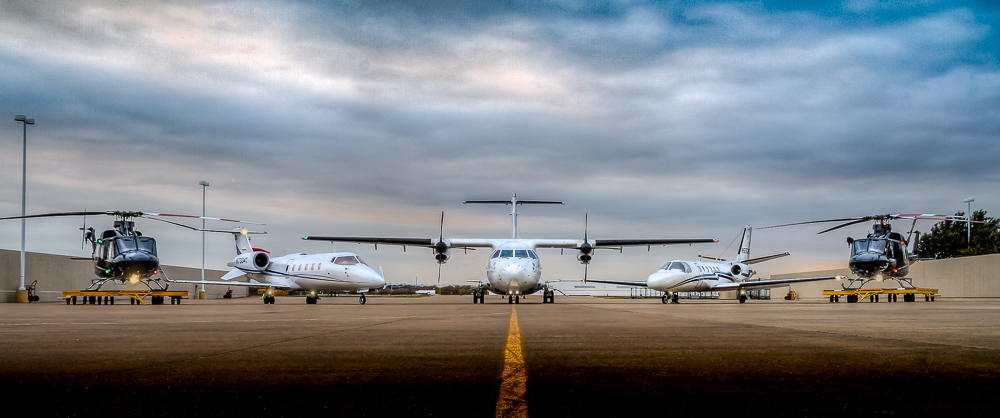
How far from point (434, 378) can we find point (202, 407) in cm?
125

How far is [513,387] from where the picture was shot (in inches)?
132

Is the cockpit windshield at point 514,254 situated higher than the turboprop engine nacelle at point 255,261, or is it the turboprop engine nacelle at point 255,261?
the cockpit windshield at point 514,254

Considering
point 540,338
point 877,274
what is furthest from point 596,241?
point 540,338

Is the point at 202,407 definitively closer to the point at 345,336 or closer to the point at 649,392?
the point at 649,392

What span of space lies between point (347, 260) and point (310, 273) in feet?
7.07

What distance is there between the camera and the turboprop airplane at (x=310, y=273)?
97.7 feet

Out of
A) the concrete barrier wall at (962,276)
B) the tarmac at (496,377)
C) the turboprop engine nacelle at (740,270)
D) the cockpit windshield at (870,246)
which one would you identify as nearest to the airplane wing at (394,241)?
the turboprop engine nacelle at (740,270)

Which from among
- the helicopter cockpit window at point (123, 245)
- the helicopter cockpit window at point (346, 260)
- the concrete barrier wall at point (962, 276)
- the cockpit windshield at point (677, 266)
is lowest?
the concrete barrier wall at point (962, 276)

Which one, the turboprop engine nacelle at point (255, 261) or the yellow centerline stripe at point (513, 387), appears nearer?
the yellow centerline stripe at point (513, 387)

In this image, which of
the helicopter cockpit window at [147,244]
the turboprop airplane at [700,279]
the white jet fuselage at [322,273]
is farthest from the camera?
the turboprop airplane at [700,279]

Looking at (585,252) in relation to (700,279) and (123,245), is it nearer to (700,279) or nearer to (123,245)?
(700,279)

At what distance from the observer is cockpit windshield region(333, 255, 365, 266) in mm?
30169

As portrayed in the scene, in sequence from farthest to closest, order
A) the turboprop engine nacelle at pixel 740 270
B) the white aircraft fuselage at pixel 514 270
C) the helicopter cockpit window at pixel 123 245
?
the turboprop engine nacelle at pixel 740 270
the helicopter cockpit window at pixel 123 245
the white aircraft fuselage at pixel 514 270

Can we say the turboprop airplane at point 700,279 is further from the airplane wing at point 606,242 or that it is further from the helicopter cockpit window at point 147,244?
the helicopter cockpit window at point 147,244
